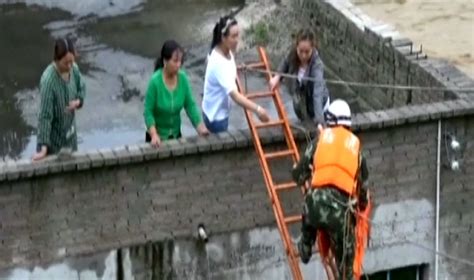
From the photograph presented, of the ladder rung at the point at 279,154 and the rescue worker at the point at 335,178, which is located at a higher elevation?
the ladder rung at the point at 279,154

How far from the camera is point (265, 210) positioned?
9.42 meters

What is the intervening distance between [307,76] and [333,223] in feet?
5.16

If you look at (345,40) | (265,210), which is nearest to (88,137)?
(345,40)

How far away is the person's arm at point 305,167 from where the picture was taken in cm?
806

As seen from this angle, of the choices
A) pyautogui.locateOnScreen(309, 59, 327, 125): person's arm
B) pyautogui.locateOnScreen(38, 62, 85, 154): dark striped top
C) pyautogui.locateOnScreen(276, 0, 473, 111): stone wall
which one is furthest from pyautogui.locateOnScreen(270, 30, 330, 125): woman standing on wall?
pyautogui.locateOnScreen(38, 62, 85, 154): dark striped top

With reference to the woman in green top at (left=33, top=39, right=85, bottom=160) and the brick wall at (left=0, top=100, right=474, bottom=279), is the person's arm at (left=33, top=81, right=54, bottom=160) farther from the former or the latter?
the brick wall at (left=0, top=100, right=474, bottom=279)

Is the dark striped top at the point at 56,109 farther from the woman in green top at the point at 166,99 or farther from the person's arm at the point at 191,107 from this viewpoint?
the person's arm at the point at 191,107

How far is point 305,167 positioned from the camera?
8102 mm

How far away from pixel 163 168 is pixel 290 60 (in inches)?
52.1

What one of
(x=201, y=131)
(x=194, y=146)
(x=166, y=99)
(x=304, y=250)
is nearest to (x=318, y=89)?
(x=201, y=131)

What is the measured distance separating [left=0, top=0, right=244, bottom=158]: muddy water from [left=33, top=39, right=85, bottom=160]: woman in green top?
3.94 m

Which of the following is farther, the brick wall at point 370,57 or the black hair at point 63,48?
the brick wall at point 370,57

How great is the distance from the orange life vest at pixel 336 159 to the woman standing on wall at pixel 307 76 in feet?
3.64

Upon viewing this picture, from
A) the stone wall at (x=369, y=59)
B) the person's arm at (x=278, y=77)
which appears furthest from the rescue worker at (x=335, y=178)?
the stone wall at (x=369, y=59)
